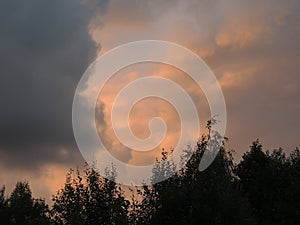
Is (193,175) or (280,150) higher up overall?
(280,150)

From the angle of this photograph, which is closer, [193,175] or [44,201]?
[193,175]

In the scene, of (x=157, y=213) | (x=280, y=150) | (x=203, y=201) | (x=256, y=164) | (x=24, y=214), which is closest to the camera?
(x=203, y=201)

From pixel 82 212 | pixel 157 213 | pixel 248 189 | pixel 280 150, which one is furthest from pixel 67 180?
pixel 280 150

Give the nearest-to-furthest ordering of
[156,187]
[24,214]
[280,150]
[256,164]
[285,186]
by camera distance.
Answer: [156,187] → [285,186] → [256,164] → [280,150] → [24,214]

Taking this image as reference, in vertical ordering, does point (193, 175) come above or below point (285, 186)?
below

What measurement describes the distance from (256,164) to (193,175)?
25.5 meters

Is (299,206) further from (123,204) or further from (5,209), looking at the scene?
(5,209)

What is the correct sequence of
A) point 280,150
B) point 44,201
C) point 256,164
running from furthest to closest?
point 44,201 → point 280,150 → point 256,164

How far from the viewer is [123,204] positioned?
173 feet

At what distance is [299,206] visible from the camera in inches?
2527

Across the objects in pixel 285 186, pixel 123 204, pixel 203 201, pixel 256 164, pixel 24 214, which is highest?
pixel 24 214

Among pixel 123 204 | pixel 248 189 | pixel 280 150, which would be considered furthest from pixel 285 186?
pixel 123 204

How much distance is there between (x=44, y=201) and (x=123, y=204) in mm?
51890

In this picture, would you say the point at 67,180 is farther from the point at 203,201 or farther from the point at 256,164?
the point at 256,164
